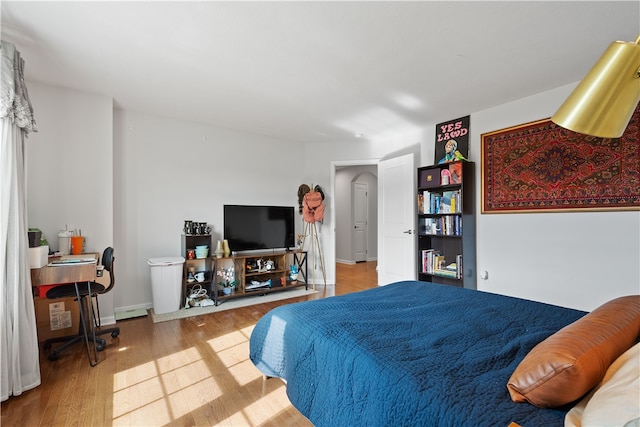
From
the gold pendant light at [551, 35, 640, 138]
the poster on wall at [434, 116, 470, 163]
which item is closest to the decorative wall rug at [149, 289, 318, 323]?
the poster on wall at [434, 116, 470, 163]

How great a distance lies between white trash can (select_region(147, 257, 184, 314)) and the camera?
350cm

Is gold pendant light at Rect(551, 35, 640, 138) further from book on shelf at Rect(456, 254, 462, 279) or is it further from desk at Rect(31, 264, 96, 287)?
book on shelf at Rect(456, 254, 462, 279)

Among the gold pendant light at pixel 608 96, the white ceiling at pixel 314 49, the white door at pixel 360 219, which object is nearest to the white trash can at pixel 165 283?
the white ceiling at pixel 314 49

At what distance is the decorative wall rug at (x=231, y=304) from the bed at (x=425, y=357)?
2015 mm

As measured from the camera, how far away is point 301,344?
1449mm

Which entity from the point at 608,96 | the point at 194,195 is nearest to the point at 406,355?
the point at 608,96

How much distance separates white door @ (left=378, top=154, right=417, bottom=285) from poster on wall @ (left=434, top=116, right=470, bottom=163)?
39 cm

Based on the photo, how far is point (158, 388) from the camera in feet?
6.61

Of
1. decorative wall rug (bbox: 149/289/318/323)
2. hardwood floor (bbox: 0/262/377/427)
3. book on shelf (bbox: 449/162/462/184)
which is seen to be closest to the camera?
hardwood floor (bbox: 0/262/377/427)

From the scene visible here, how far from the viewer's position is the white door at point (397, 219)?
423 cm

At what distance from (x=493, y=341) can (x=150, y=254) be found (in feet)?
12.6

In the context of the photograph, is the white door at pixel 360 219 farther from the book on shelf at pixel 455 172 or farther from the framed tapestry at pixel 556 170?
the framed tapestry at pixel 556 170

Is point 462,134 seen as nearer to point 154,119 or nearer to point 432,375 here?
point 432,375

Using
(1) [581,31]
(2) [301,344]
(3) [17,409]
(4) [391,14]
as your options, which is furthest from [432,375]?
(1) [581,31]
